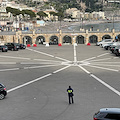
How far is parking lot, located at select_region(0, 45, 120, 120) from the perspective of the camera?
1845 cm

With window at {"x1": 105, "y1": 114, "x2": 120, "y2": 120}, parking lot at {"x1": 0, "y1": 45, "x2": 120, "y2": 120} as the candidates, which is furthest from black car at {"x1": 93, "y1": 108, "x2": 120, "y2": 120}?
parking lot at {"x1": 0, "y1": 45, "x2": 120, "y2": 120}

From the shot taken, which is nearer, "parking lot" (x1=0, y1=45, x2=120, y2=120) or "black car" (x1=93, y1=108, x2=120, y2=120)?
"black car" (x1=93, y1=108, x2=120, y2=120)

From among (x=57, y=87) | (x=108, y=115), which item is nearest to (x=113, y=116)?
(x=108, y=115)

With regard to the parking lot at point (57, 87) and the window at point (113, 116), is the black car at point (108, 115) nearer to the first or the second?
the window at point (113, 116)

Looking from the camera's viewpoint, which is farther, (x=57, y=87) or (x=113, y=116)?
(x=57, y=87)

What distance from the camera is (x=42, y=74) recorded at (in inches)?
1253

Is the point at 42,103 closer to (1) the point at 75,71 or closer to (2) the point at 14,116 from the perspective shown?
(2) the point at 14,116

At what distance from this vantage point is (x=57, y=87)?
2544cm

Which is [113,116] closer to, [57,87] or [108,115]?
[108,115]

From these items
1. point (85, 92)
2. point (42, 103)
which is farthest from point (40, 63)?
point (42, 103)

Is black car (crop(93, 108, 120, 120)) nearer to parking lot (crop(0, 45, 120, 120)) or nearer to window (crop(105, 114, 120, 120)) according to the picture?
window (crop(105, 114, 120, 120))

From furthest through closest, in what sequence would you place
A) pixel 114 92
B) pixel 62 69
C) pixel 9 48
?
pixel 9 48
pixel 62 69
pixel 114 92

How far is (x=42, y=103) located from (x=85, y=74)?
483 inches

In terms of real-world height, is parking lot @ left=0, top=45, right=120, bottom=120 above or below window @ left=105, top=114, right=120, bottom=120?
below
